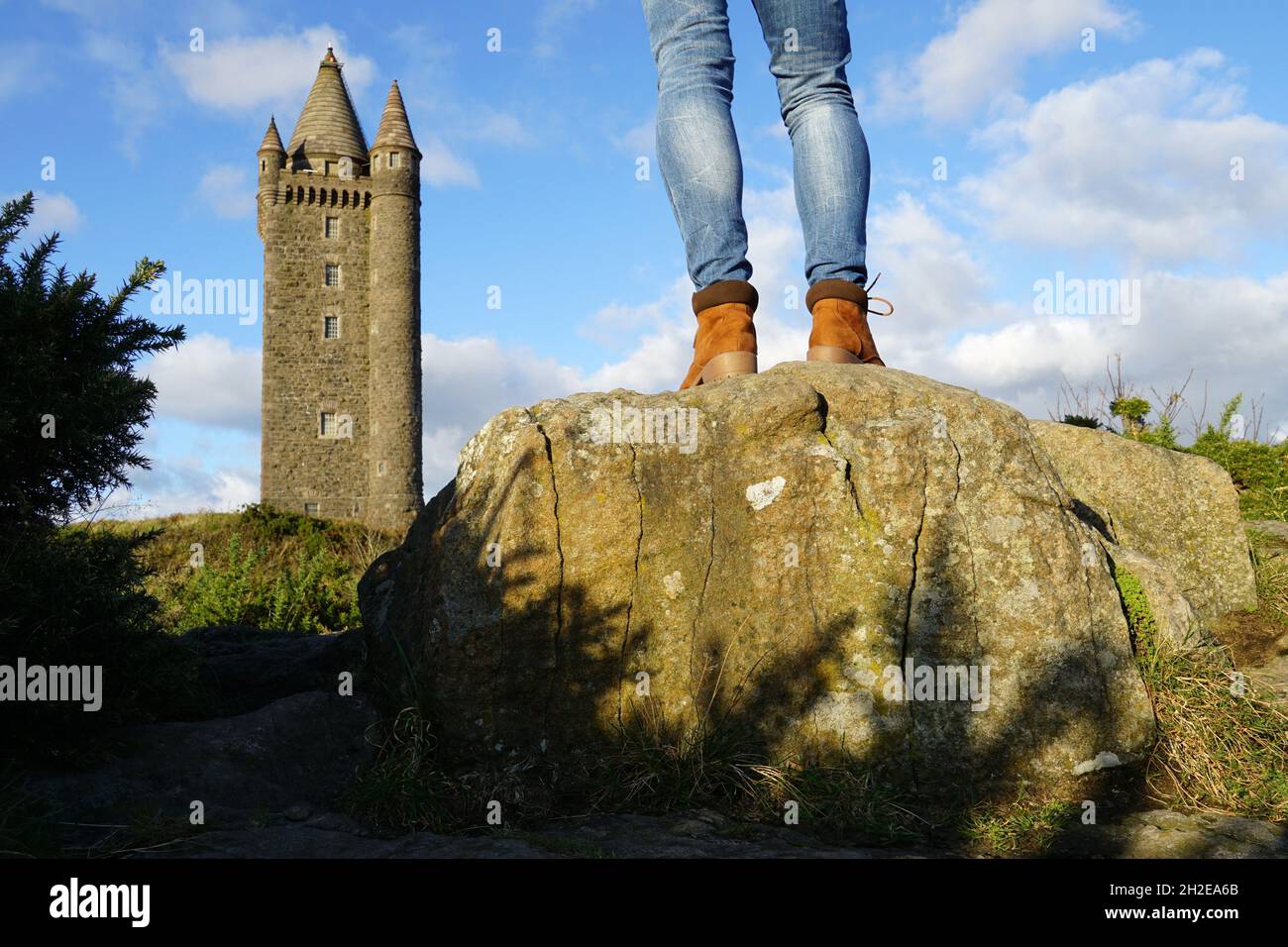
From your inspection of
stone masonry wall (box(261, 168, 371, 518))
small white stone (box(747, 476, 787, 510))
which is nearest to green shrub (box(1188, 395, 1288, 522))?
small white stone (box(747, 476, 787, 510))

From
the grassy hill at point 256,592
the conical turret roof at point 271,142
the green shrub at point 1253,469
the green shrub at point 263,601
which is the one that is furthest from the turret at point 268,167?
the green shrub at point 1253,469

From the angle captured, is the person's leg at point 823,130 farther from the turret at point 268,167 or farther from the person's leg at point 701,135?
the turret at point 268,167

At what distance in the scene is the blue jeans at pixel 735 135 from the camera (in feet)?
11.6

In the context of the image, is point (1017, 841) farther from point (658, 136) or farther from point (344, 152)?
point (344, 152)

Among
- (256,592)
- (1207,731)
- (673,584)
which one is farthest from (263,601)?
(1207,731)

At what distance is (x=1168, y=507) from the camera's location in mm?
4398

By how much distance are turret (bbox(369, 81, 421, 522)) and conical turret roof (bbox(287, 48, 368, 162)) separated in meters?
2.82

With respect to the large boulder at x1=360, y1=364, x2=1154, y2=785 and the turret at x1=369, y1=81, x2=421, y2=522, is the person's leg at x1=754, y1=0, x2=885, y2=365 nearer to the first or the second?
the large boulder at x1=360, y1=364, x2=1154, y2=785

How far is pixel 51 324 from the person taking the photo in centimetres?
331

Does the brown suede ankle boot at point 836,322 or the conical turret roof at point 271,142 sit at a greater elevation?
the conical turret roof at point 271,142

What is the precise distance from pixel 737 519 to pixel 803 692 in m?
0.60

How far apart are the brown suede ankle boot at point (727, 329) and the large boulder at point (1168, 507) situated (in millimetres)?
1737

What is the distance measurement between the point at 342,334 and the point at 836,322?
34.1 metres
